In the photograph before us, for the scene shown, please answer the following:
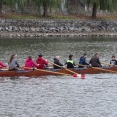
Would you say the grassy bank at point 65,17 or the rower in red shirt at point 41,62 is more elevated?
the grassy bank at point 65,17

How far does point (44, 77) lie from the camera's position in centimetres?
4341

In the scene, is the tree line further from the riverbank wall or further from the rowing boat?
the rowing boat

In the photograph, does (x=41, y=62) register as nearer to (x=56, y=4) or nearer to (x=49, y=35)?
(x=49, y=35)

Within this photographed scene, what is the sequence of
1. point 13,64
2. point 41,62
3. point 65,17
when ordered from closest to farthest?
point 13,64 → point 41,62 → point 65,17

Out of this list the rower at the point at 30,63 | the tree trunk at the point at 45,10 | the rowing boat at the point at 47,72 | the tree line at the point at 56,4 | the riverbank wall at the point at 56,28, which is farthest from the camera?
the tree trunk at the point at 45,10

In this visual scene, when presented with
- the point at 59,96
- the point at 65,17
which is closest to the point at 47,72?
the point at 59,96

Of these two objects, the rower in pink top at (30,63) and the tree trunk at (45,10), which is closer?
the rower in pink top at (30,63)

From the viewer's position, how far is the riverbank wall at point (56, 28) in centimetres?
8288

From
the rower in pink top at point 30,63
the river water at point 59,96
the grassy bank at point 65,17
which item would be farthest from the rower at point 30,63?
the grassy bank at point 65,17

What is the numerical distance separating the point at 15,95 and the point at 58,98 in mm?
2714

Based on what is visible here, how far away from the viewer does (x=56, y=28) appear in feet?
286

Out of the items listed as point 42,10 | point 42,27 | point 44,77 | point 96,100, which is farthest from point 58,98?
point 42,10

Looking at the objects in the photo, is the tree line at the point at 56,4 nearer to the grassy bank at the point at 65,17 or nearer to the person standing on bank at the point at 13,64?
the grassy bank at the point at 65,17

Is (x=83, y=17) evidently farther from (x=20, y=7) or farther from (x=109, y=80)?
(x=109, y=80)
